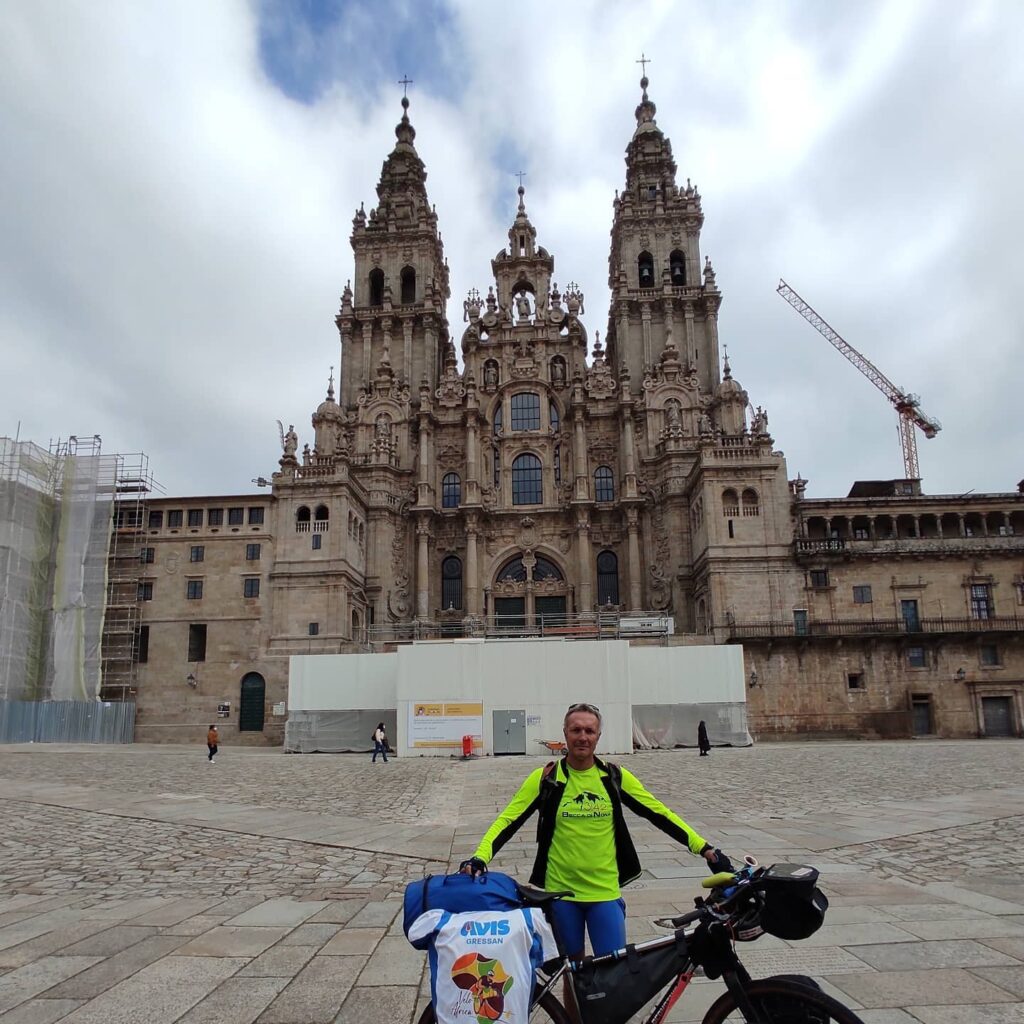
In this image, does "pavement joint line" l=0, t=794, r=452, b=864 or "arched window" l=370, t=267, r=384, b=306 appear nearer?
"pavement joint line" l=0, t=794, r=452, b=864

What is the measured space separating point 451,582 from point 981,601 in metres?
31.3

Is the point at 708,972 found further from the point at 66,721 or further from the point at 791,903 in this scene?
the point at 66,721

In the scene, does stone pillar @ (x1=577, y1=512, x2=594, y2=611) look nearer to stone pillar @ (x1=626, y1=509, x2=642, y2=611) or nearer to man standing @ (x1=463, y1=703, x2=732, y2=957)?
stone pillar @ (x1=626, y1=509, x2=642, y2=611)

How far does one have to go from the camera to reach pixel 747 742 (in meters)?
37.0

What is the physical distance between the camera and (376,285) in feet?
209

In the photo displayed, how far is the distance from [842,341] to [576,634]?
6699 centimetres

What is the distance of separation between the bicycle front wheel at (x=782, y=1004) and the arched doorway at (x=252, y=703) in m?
44.9

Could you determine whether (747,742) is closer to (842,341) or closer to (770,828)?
(770,828)

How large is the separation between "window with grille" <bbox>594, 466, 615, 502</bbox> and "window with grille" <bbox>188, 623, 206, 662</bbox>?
25.9m

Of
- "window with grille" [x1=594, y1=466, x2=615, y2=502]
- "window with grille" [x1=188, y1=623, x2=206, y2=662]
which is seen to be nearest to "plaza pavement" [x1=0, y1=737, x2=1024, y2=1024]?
"window with grille" [x1=188, y1=623, x2=206, y2=662]

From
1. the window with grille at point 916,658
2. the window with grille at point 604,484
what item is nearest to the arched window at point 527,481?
the window with grille at point 604,484

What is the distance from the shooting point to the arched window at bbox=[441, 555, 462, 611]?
182ft

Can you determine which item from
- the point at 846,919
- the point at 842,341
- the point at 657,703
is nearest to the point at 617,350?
the point at 657,703

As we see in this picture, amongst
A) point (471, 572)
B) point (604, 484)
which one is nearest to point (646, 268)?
point (604, 484)
